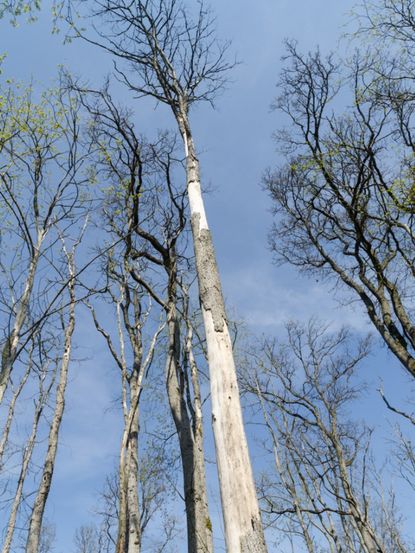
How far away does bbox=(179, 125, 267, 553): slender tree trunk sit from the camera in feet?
9.88

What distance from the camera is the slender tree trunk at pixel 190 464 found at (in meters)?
6.46

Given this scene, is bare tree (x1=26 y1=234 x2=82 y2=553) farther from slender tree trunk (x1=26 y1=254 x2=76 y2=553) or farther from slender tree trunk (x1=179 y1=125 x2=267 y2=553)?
slender tree trunk (x1=179 y1=125 x2=267 y2=553)

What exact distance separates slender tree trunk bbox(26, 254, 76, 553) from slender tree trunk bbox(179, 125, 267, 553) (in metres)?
3.96

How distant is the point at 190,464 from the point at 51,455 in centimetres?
384

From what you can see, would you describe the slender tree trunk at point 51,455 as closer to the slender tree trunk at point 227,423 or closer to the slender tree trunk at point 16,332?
the slender tree trunk at point 16,332

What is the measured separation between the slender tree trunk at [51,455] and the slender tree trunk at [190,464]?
2.37 meters

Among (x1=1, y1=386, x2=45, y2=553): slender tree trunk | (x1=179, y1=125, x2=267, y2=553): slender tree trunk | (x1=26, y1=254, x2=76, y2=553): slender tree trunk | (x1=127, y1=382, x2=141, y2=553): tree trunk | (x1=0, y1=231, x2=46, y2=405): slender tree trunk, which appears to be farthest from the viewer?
(x1=1, y1=386, x2=45, y2=553): slender tree trunk

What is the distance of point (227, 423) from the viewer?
3555 millimetres

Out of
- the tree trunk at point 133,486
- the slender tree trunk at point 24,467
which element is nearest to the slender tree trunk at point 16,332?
the tree trunk at point 133,486

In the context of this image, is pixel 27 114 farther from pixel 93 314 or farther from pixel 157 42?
pixel 93 314

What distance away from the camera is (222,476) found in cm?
333

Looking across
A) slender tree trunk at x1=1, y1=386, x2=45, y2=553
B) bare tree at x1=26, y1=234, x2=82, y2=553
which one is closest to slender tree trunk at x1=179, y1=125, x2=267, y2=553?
bare tree at x1=26, y1=234, x2=82, y2=553

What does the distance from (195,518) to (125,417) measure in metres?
3.77

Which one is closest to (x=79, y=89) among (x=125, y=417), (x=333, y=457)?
(x=125, y=417)
